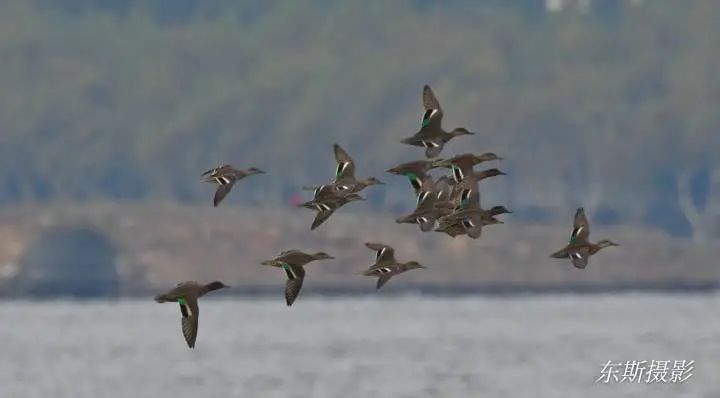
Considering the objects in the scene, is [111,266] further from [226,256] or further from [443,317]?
[443,317]

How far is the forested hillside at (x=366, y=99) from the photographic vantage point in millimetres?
155500

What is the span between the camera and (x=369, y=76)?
166m

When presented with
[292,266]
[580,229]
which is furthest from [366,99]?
[292,266]

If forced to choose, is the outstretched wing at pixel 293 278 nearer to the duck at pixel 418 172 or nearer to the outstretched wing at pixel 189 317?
the outstretched wing at pixel 189 317

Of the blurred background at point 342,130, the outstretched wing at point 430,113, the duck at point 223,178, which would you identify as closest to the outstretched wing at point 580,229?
the outstretched wing at point 430,113

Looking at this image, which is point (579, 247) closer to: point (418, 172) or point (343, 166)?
point (418, 172)

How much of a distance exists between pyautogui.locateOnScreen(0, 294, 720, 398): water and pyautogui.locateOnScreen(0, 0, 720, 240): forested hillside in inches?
1017

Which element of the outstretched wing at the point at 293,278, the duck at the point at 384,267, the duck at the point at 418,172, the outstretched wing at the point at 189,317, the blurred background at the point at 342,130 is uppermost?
the blurred background at the point at 342,130

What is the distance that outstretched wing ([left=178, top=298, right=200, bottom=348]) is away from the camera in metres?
28.7

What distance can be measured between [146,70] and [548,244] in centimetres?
4019

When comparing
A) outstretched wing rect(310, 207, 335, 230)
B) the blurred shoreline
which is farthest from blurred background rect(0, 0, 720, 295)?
outstretched wing rect(310, 207, 335, 230)

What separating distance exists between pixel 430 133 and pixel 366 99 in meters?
133

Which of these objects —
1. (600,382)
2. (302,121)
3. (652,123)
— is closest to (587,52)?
(652,123)

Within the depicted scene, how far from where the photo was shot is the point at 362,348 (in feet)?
291
